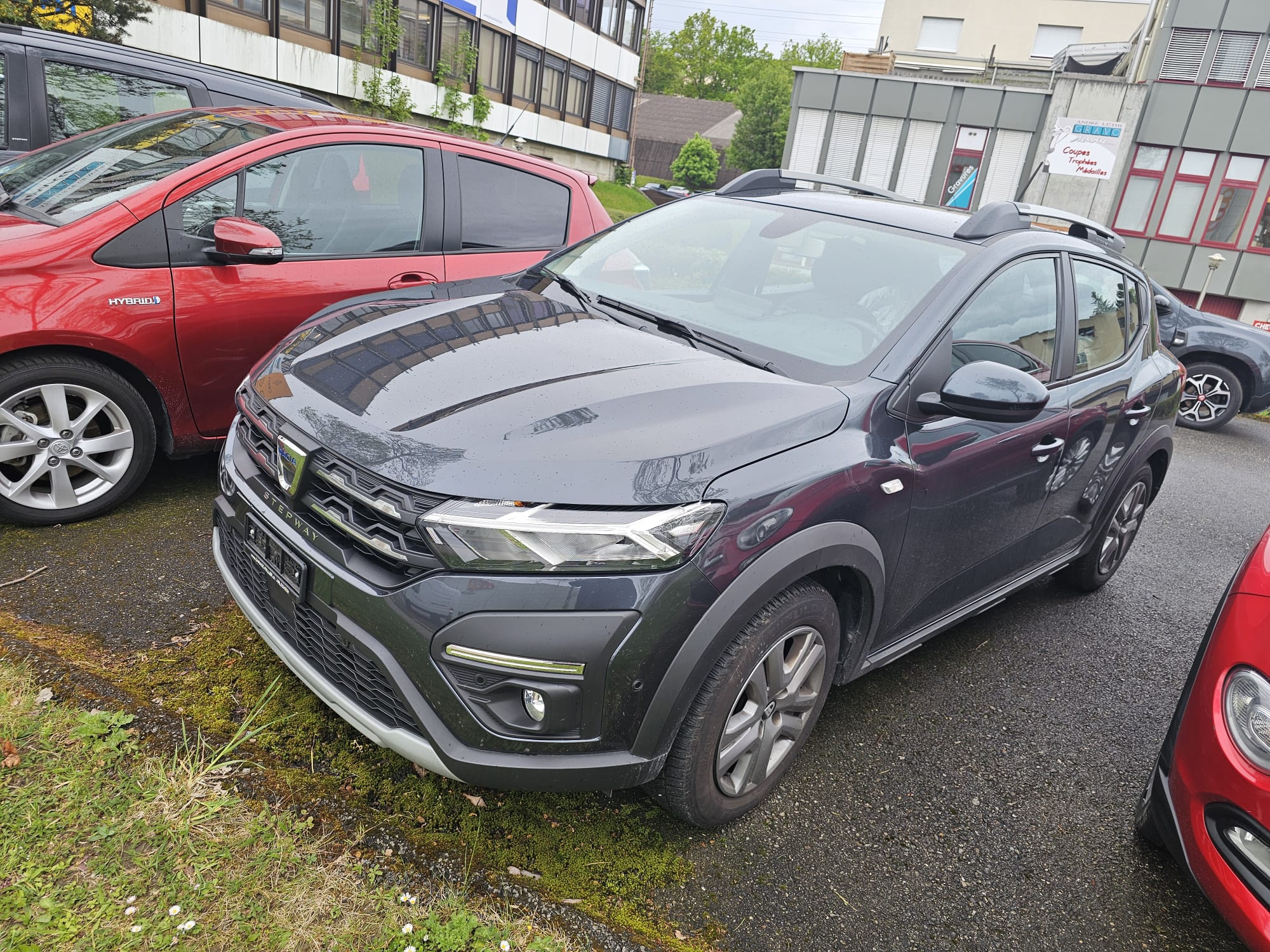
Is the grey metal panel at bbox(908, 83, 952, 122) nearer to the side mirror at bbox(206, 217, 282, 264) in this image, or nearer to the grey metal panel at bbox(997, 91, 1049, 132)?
the grey metal panel at bbox(997, 91, 1049, 132)

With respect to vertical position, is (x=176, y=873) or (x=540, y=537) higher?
(x=540, y=537)

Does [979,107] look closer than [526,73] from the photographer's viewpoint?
No

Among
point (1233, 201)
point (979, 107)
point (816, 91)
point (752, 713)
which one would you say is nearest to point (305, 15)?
point (816, 91)

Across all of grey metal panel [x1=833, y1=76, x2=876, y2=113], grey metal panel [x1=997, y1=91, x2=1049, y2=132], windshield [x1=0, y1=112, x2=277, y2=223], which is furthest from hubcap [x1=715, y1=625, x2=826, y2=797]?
grey metal panel [x1=833, y1=76, x2=876, y2=113]

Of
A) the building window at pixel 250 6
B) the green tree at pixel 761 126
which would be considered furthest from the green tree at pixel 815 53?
the building window at pixel 250 6

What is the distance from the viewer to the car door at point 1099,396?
3320 mm

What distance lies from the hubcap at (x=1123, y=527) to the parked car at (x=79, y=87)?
4.94 m

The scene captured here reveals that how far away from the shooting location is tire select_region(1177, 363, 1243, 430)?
32.0ft

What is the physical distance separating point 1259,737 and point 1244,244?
92.1ft

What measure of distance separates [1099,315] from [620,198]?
2579cm

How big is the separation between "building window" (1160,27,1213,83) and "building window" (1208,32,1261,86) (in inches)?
13.0

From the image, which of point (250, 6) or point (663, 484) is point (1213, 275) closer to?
point (250, 6)

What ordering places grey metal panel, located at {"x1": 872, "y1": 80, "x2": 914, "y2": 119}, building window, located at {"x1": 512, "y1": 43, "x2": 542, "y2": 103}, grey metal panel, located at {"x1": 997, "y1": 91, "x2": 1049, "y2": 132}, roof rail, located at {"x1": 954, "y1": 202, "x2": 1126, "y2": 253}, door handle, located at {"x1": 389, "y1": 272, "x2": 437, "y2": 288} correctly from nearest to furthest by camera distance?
roof rail, located at {"x1": 954, "y1": 202, "x2": 1126, "y2": 253} → door handle, located at {"x1": 389, "y1": 272, "x2": 437, "y2": 288} → building window, located at {"x1": 512, "y1": 43, "x2": 542, "y2": 103} → grey metal panel, located at {"x1": 997, "y1": 91, "x2": 1049, "y2": 132} → grey metal panel, located at {"x1": 872, "y1": 80, "x2": 914, "y2": 119}

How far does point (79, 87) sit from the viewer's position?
17.9 feet
